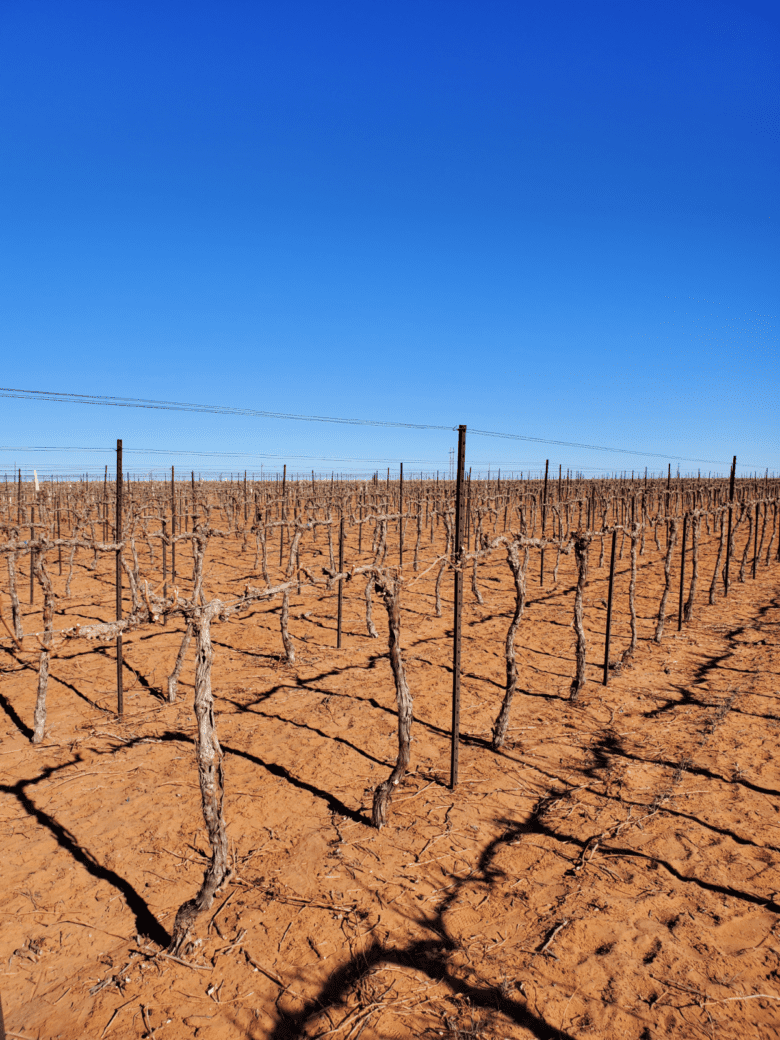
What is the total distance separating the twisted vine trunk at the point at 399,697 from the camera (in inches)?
232

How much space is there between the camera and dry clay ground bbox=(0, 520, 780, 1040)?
13.2 ft

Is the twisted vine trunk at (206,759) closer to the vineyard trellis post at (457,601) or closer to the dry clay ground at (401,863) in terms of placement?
the dry clay ground at (401,863)

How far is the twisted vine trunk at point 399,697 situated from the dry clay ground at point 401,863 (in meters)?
0.31

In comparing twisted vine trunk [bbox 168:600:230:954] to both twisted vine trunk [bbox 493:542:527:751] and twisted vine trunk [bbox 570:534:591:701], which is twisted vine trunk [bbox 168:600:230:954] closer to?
twisted vine trunk [bbox 493:542:527:751]

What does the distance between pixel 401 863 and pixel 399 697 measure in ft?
4.94

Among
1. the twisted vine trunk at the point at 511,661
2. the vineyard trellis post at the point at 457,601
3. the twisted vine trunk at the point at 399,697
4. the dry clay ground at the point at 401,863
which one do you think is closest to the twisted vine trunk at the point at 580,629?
the dry clay ground at the point at 401,863

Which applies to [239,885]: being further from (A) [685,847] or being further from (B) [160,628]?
(B) [160,628]

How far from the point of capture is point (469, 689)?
33.2 feet

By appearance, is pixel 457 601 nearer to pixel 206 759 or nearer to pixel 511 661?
pixel 511 661

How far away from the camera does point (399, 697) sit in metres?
6.12

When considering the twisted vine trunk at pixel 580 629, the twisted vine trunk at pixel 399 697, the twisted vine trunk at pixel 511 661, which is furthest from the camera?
the twisted vine trunk at pixel 580 629

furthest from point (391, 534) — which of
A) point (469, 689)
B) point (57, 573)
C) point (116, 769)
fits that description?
point (116, 769)

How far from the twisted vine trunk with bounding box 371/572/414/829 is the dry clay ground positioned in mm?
308

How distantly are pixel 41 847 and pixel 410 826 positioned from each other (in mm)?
3691
